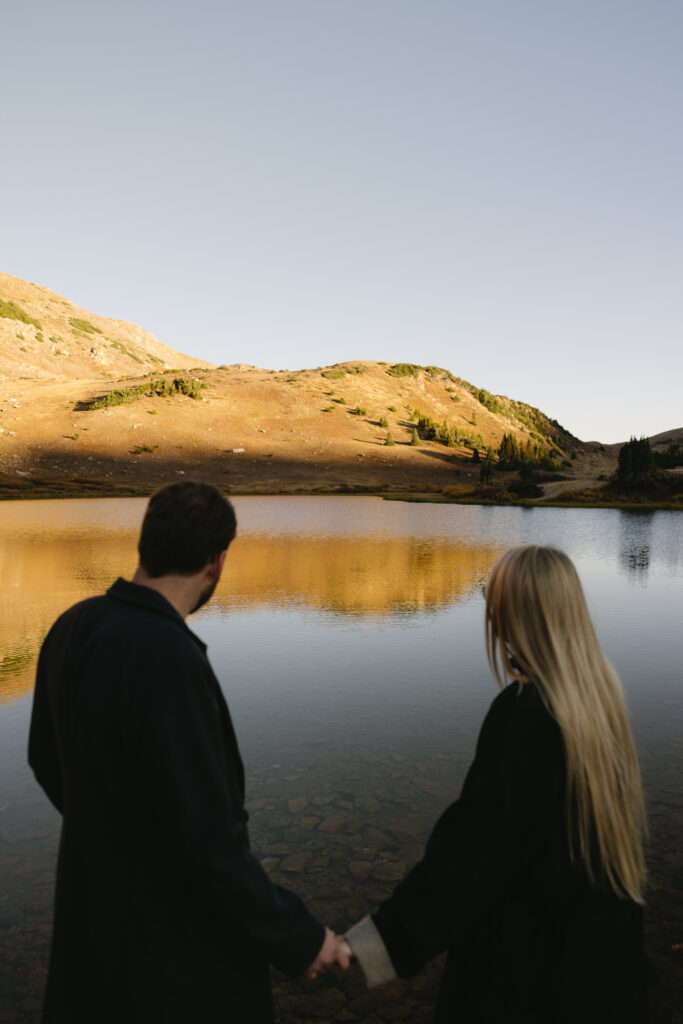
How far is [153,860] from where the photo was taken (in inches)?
66.8

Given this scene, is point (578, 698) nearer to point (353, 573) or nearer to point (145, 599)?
point (145, 599)

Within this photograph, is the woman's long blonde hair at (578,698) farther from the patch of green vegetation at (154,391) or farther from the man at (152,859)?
the patch of green vegetation at (154,391)

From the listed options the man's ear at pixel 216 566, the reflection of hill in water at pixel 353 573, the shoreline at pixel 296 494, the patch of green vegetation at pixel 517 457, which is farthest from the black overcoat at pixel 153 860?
the patch of green vegetation at pixel 517 457

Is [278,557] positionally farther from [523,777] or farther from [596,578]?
[523,777]

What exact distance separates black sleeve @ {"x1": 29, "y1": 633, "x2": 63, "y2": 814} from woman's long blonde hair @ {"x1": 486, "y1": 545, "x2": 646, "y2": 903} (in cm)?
127

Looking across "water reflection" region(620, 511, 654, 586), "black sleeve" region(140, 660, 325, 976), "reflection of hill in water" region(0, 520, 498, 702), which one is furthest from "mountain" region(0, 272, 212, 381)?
"black sleeve" region(140, 660, 325, 976)

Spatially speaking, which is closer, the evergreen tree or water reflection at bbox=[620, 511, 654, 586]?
water reflection at bbox=[620, 511, 654, 586]

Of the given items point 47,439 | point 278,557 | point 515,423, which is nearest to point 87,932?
point 278,557

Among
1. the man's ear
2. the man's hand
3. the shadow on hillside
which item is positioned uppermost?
the shadow on hillside

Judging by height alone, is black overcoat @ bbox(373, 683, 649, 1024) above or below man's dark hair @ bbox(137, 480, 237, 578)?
below

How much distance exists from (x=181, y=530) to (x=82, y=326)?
157 metres

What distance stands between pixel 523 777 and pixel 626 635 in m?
8.14

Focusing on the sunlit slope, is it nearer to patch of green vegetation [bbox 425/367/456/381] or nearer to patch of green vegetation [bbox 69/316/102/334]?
patch of green vegetation [bbox 425/367/456/381]

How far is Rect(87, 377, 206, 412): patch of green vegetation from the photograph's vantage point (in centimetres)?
6681
